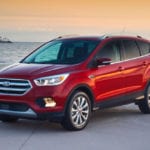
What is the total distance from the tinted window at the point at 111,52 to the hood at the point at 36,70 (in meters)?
1.01

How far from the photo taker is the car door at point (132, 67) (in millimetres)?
10945

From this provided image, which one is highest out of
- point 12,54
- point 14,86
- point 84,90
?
point 14,86

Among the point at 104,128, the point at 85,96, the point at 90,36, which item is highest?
the point at 90,36

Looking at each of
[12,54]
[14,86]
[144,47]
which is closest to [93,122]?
[14,86]

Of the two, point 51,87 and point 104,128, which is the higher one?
point 51,87

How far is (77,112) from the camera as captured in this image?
961cm

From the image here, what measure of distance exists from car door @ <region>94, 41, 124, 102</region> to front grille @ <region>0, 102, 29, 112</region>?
1.51 meters

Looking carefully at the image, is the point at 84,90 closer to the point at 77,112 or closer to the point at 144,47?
the point at 77,112

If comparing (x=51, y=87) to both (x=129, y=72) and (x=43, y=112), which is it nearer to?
(x=43, y=112)

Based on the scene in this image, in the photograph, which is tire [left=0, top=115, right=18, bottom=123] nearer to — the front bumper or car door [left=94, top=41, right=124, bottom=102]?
the front bumper

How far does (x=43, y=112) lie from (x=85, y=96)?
3.16 ft

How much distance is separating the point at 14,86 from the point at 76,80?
112 cm

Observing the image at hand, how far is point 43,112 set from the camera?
9.26 m

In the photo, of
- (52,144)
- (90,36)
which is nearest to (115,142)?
(52,144)
